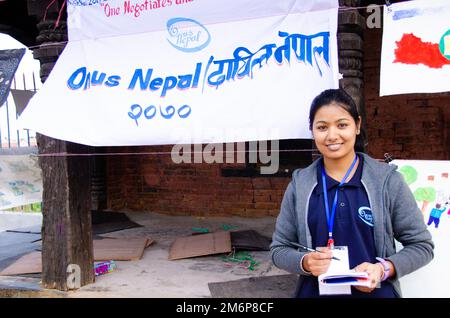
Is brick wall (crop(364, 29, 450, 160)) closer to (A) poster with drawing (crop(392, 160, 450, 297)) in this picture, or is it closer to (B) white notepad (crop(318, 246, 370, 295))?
(A) poster with drawing (crop(392, 160, 450, 297))

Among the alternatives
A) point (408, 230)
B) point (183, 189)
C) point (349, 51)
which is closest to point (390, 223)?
point (408, 230)

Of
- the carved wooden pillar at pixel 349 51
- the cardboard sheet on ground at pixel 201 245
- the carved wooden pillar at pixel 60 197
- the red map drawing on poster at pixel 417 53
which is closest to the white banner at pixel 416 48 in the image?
the red map drawing on poster at pixel 417 53

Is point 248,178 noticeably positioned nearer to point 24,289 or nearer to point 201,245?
point 201,245

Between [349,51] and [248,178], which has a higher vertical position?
[349,51]

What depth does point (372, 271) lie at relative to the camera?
172cm

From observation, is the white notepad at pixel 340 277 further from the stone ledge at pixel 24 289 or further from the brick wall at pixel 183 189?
the brick wall at pixel 183 189

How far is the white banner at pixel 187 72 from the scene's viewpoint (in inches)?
112

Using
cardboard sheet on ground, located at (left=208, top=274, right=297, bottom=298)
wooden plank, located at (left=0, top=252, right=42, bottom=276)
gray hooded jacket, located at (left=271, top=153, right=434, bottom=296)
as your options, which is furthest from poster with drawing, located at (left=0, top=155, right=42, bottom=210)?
gray hooded jacket, located at (left=271, top=153, right=434, bottom=296)

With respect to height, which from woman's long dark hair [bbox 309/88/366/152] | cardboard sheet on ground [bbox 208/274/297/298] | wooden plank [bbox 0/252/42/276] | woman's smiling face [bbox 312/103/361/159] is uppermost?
woman's long dark hair [bbox 309/88/366/152]

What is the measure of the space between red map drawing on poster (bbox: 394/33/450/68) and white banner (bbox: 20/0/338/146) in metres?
0.40

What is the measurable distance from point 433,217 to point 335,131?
1.13 m

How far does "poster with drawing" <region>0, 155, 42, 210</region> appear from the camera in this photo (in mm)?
4953

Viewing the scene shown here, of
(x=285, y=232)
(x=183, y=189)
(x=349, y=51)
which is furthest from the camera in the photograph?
(x=183, y=189)
